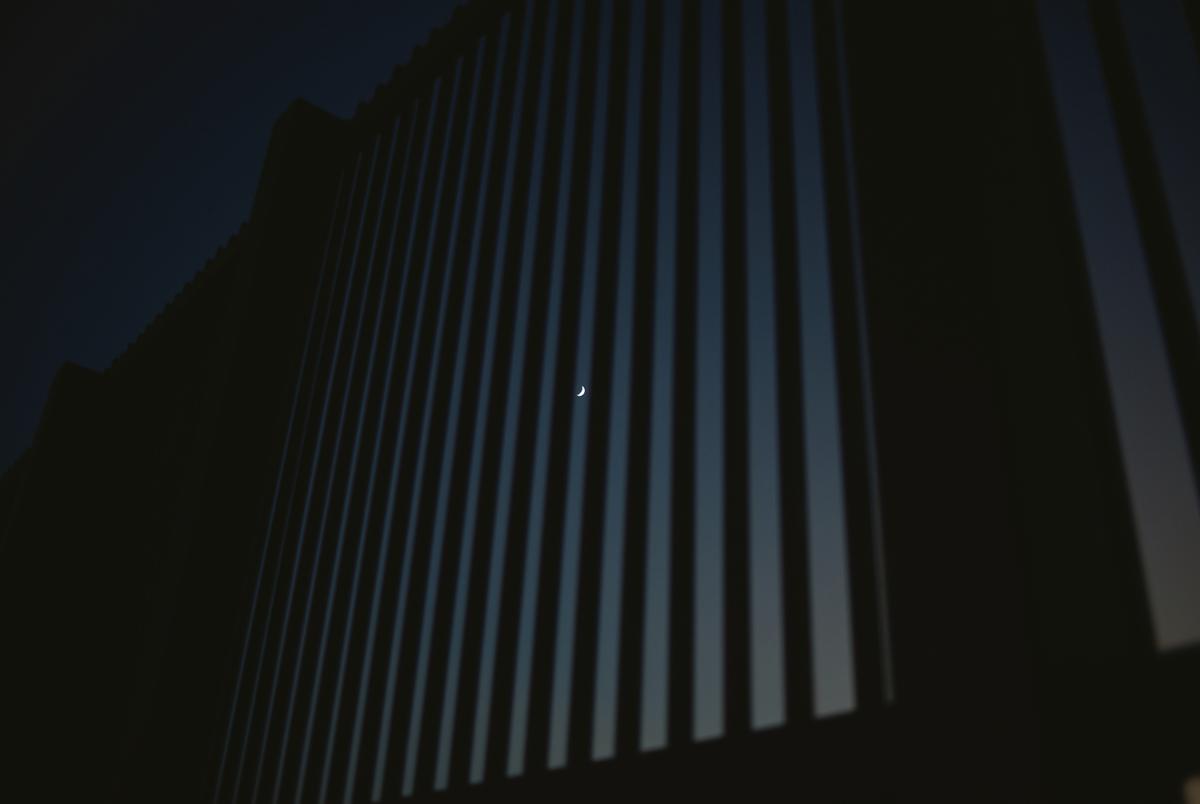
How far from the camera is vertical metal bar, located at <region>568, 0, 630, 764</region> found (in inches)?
42.9

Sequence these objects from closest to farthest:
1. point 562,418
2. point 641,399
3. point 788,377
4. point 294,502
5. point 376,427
Answer: point 788,377, point 641,399, point 562,418, point 376,427, point 294,502

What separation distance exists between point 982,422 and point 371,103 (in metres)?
1.82

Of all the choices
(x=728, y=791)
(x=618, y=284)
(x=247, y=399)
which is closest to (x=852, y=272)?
(x=618, y=284)

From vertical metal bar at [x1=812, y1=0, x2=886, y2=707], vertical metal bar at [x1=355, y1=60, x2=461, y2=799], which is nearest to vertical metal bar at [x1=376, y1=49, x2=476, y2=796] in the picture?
vertical metal bar at [x1=355, y1=60, x2=461, y2=799]

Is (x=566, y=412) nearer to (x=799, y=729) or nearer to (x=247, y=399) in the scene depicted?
(x=799, y=729)

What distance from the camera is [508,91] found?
1.73 meters

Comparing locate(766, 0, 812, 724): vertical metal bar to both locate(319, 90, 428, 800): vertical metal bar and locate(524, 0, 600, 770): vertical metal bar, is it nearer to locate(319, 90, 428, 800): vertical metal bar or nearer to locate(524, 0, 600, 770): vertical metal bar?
locate(524, 0, 600, 770): vertical metal bar

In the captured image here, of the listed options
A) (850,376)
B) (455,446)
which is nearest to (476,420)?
(455,446)

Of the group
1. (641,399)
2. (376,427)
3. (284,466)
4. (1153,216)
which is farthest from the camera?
(284,466)

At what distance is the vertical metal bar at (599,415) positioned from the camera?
1.09 m

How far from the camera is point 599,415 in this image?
3.98 ft

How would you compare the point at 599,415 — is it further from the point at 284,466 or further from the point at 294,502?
the point at 284,466

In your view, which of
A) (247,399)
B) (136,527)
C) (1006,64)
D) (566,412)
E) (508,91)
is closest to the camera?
(1006,64)

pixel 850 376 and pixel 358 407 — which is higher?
pixel 358 407
